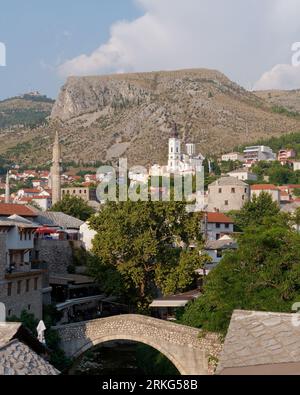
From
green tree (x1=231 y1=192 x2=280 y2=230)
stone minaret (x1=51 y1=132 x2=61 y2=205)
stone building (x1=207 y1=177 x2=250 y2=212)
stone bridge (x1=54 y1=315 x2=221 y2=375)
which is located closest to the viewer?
stone bridge (x1=54 y1=315 x2=221 y2=375)

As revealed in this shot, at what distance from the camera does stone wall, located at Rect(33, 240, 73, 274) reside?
35.9 metres

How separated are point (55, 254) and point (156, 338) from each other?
1462 centimetres

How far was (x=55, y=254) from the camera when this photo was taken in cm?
3769

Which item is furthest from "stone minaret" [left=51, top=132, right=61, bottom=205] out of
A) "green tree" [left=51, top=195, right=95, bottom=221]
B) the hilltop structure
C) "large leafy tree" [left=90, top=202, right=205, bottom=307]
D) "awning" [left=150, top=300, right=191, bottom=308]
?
"awning" [left=150, top=300, right=191, bottom=308]

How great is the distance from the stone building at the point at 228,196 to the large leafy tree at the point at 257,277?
46.3 meters

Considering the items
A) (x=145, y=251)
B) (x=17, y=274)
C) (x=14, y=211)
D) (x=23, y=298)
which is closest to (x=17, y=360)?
(x=17, y=274)

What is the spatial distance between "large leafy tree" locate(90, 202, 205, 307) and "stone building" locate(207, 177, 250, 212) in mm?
35276

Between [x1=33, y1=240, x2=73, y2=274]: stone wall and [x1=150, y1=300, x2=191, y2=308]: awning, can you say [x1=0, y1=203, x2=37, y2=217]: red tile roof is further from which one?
[x1=150, y1=300, x2=191, y2=308]: awning

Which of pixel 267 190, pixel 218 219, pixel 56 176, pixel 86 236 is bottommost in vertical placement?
pixel 86 236

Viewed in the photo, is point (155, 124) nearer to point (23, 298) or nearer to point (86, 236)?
point (86, 236)

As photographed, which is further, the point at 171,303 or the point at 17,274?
the point at 171,303

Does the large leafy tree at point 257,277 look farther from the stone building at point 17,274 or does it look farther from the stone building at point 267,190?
the stone building at point 267,190

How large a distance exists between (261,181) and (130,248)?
72.8m

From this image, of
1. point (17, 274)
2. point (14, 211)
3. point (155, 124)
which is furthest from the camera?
point (155, 124)
